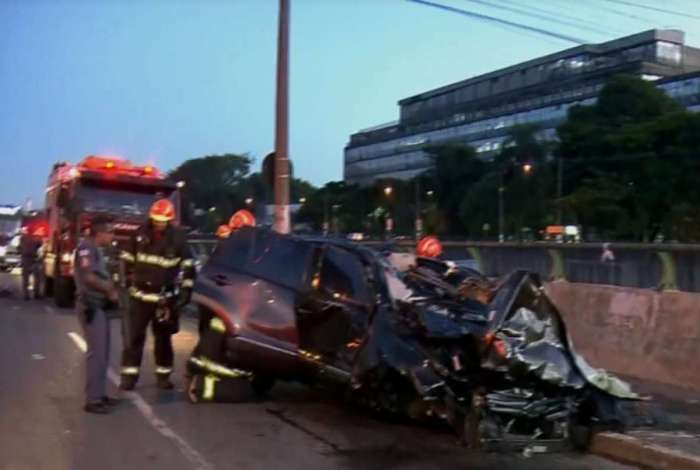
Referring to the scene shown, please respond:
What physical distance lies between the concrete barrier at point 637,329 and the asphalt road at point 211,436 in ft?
10.4

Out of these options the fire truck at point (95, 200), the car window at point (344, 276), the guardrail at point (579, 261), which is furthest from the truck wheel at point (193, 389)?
the fire truck at point (95, 200)

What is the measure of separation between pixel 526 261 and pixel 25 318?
31.8 feet

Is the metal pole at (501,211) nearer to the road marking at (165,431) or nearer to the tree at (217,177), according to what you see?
the tree at (217,177)

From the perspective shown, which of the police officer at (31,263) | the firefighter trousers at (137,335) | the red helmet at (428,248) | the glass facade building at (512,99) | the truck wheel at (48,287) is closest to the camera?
the firefighter trousers at (137,335)

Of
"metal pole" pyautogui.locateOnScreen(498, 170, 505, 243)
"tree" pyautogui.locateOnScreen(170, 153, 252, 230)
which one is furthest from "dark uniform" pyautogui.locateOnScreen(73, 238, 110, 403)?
"tree" pyautogui.locateOnScreen(170, 153, 252, 230)

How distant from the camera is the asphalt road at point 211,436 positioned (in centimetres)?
697

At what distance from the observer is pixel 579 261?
19.4 metres

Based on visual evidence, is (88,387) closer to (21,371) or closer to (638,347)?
(21,371)

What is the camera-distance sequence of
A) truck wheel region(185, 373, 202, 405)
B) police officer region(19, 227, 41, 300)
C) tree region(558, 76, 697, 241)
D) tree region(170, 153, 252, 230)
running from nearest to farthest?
truck wheel region(185, 373, 202, 405) < police officer region(19, 227, 41, 300) < tree region(558, 76, 697, 241) < tree region(170, 153, 252, 230)

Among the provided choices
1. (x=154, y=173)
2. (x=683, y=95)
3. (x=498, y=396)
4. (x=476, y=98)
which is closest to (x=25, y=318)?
(x=154, y=173)

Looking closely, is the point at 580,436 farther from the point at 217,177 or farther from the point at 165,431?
the point at 217,177

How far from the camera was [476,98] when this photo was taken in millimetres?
134250

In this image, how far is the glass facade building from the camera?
101938 mm

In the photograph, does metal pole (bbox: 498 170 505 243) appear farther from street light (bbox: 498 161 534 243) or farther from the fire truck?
the fire truck
